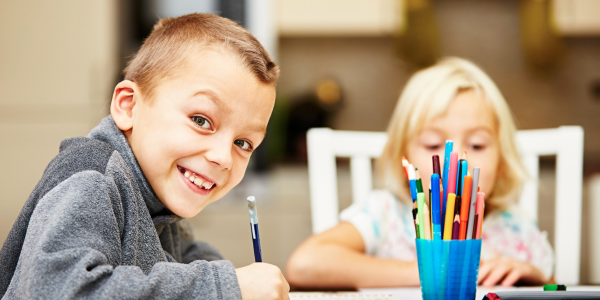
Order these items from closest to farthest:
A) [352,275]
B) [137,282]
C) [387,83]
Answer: [137,282]
[352,275]
[387,83]

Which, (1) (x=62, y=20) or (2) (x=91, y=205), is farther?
(1) (x=62, y=20)

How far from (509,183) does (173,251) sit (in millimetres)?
759

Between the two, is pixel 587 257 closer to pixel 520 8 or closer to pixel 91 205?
pixel 520 8

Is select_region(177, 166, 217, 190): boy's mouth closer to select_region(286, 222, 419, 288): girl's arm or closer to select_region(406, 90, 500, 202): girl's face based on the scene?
select_region(286, 222, 419, 288): girl's arm

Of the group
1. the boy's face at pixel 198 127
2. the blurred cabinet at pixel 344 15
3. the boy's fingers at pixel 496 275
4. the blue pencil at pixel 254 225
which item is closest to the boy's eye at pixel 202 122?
the boy's face at pixel 198 127

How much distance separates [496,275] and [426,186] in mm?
292

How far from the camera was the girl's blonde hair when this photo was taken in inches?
39.1

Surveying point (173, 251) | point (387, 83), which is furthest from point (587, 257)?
point (173, 251)

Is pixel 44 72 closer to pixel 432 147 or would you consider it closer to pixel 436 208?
pixel 432 147

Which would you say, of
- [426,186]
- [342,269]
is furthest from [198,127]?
[426,186]

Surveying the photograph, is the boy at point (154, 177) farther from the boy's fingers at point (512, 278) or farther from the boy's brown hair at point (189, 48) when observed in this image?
the boy's fingers at point (512, 278)

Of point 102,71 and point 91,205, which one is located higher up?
point 102,71

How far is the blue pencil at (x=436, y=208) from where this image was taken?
0.52m

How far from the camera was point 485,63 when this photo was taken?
8.78ft
